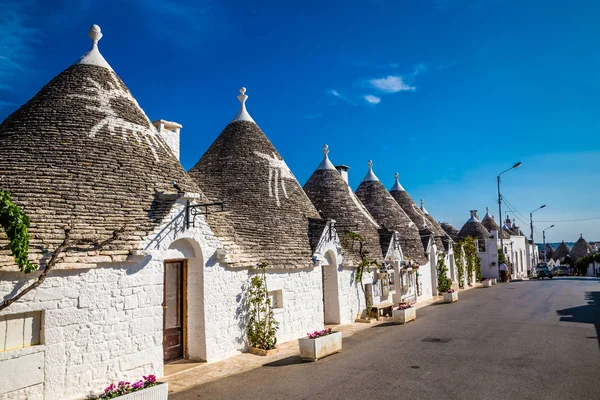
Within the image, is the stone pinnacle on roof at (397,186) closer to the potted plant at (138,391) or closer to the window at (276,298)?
the window at (276,298)

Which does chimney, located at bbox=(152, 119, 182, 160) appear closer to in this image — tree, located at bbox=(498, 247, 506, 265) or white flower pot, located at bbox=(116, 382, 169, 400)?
white flower pot, located at bbox=(116, 382, 169, 400)

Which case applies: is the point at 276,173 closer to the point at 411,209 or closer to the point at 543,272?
the point at 411,209

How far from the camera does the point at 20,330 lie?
6461 millimetres

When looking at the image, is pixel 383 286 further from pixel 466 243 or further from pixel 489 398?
pixel 466 243

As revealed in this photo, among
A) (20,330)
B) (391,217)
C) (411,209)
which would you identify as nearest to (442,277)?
(411,209)

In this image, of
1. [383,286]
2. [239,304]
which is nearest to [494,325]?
[383,286]

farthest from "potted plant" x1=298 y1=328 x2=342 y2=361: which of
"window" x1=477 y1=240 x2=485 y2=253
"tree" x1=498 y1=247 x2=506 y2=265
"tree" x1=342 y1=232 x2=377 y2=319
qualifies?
"tree" x1=498 y1=247 x2=506 y2=265

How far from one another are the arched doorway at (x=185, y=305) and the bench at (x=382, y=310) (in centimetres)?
846

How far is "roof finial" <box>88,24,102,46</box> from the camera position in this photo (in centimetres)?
1114

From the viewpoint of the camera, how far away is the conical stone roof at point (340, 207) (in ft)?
57.7

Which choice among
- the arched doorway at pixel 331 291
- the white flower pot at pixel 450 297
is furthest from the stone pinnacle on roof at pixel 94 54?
the white flower pot at pixel 450 297

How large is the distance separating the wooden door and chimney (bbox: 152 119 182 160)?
5059 millimetres

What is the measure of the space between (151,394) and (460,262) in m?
29.2

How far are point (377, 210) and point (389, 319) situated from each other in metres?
8.08
